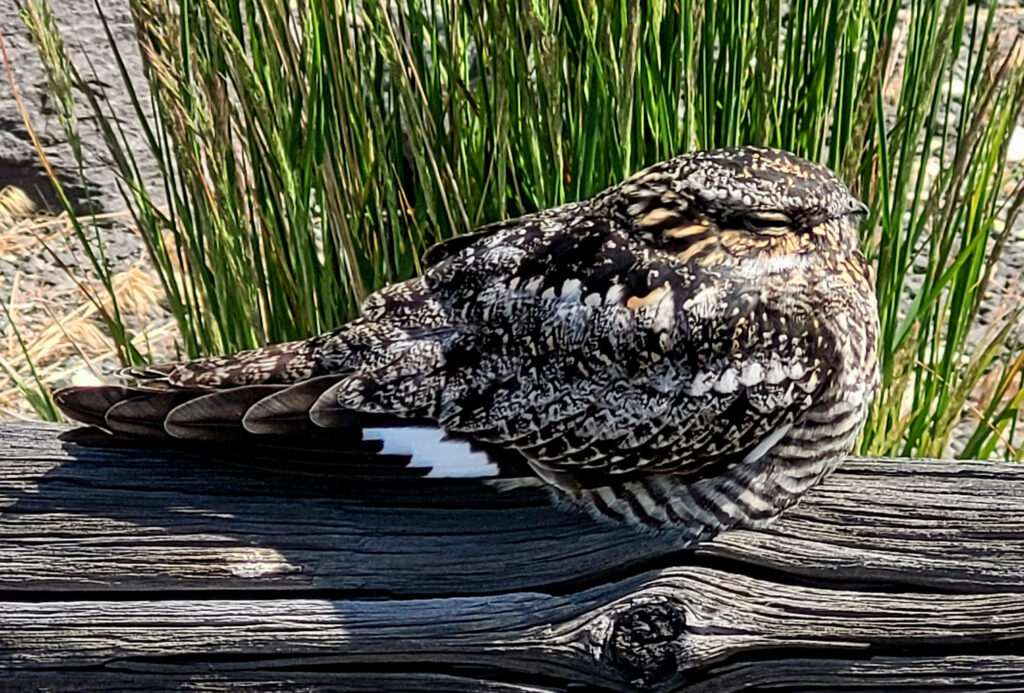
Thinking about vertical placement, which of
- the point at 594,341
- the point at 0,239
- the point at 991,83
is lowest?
the point at 0,239

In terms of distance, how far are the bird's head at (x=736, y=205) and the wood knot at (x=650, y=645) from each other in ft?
1.61

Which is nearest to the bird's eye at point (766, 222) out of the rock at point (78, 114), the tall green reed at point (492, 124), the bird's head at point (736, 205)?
the bird's head at point (736, 205)

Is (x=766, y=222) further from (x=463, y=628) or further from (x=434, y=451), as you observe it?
(x=463, y=628)

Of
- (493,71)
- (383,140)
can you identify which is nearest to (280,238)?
(383,140)

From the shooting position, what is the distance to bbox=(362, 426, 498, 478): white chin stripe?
1.67m

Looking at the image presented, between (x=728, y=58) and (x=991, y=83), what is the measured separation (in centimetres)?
44

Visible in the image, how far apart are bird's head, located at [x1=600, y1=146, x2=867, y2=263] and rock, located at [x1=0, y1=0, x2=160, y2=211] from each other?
258 centimetres

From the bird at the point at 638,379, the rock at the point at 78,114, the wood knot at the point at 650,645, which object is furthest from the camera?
the rock at the point at 78,114

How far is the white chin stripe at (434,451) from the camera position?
1.67 m

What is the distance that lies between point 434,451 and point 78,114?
282cm

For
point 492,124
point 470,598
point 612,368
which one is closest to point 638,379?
point 612,368

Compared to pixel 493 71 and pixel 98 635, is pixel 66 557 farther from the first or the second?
pixel 493 71

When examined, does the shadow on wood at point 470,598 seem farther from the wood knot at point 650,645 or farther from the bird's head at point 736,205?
the bird's head at point 736,205

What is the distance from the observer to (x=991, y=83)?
206 centimetres
